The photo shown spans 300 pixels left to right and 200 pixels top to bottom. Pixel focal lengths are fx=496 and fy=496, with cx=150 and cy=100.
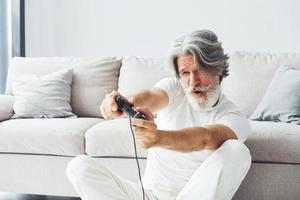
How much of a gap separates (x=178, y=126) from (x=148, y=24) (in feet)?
6.37

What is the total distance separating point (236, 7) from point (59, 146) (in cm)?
171

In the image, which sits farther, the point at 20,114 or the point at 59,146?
the point at 20,114

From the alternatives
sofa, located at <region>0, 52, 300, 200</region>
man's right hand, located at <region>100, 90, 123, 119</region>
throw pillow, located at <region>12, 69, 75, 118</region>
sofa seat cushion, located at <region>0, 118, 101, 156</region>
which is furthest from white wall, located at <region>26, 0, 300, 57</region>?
man's right hand, located at <region>100, 90, 123, 119</region>

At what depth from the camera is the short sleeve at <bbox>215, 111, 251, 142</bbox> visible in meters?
1.76

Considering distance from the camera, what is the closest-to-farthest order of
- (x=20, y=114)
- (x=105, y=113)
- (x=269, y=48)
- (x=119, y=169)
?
(x=105, y=113)
(x=119, y=169)
(x=20, y=114)
(x=269, y=48)

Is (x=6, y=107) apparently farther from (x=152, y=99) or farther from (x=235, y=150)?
(x=235, y=150)

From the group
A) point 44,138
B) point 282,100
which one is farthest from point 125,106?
point 282,100

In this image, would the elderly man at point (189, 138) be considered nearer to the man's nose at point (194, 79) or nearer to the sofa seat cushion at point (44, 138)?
the man's nose at point (194, 79)

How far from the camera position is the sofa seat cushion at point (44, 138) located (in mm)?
2475

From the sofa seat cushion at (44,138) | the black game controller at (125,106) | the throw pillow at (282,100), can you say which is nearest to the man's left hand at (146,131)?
the black game controller at (125,106)

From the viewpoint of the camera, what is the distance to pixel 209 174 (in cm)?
167

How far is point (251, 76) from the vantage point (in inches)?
112

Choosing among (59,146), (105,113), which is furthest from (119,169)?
(105,113)

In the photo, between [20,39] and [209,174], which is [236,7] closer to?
[20,39]
